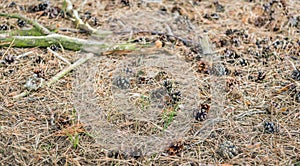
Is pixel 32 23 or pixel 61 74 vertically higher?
pixel 32 23

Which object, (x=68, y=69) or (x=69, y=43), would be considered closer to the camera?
(x=68, y=69)

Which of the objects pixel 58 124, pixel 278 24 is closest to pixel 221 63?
pixel 278 24

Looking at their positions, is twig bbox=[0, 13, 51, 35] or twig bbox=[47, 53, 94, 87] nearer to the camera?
twig bbox=[47, 53, 94, 87]

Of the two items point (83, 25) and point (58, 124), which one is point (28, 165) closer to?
point (58, 124)

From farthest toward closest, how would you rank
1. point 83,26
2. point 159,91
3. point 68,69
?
point 83,26 < point 68,69 < point 159,91

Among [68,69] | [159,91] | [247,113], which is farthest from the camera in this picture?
[68,69]

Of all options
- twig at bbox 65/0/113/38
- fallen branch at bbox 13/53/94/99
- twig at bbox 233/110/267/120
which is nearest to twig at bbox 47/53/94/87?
fallen branch at bbox 13/53/94/99

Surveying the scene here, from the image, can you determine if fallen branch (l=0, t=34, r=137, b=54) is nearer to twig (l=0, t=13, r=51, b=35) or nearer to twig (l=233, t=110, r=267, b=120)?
twig (l=0, t=13, r=51, b=35)

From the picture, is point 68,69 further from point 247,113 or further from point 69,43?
point 247,113

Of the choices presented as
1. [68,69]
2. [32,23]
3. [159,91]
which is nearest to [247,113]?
[159,91]
